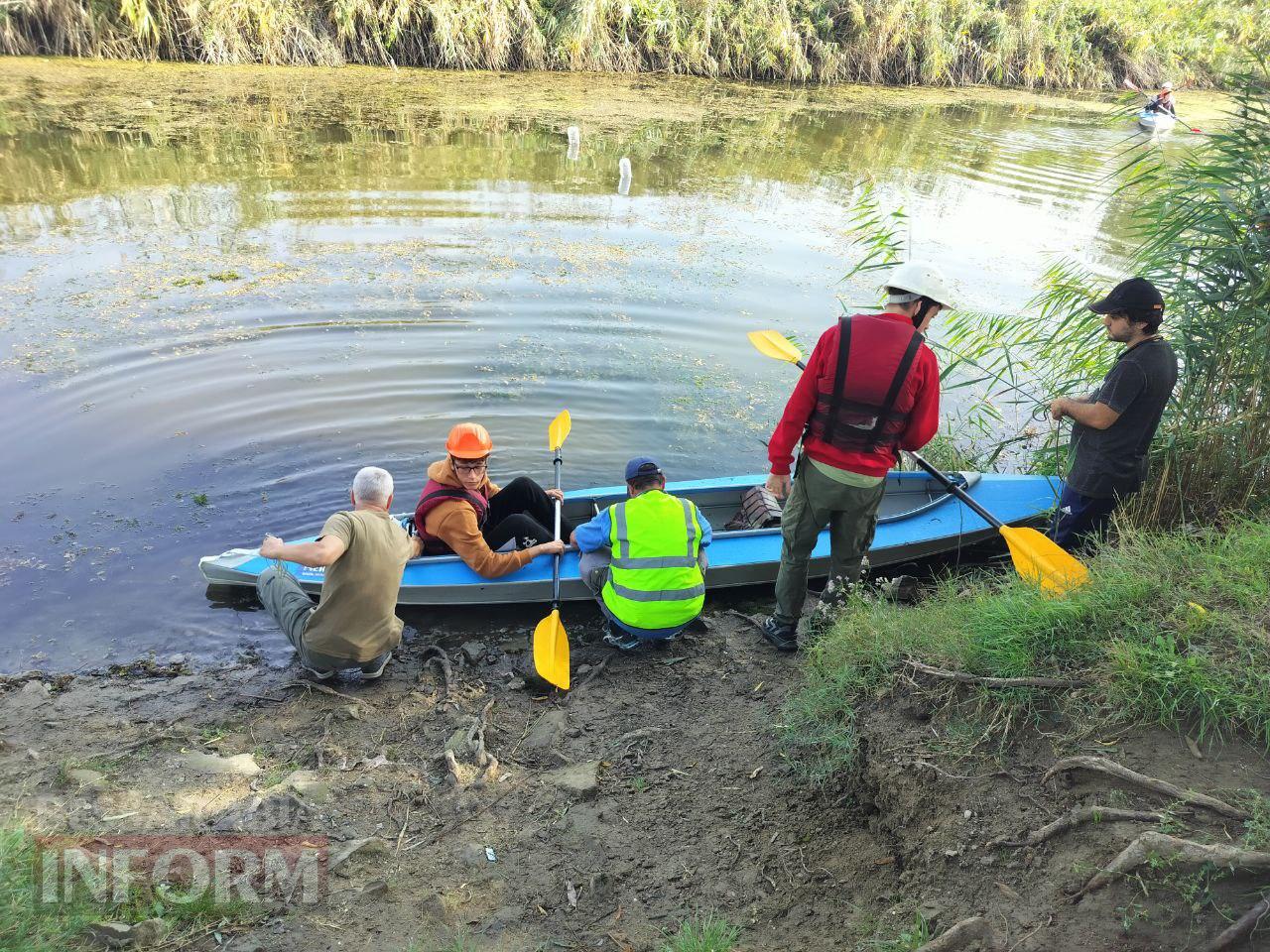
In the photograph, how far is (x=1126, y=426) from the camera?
13.6 ft

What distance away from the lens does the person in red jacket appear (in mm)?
3756

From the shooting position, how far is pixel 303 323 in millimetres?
8047

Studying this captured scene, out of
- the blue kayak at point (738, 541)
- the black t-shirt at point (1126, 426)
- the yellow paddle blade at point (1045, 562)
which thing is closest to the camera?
Answer: the yellow paddle blade at point (1045, 562)

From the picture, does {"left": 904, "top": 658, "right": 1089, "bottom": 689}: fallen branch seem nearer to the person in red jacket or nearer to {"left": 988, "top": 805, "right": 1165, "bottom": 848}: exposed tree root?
{"left": 988, "top": 805, "right": 1165, "bottom": 848}: exposed tree root

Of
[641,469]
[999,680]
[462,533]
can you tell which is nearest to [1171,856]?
[999,680]

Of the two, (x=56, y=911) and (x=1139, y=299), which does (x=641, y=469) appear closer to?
(x=1139, y=299)

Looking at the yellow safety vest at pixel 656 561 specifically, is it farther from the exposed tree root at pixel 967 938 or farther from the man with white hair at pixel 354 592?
the exposed tree root at pixel 967 938

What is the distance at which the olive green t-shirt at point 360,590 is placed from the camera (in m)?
3.96

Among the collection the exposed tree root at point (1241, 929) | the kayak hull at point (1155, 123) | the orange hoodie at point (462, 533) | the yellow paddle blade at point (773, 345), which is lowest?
the orange hoodie at point (462, 533)

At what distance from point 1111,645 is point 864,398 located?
4.71 ft

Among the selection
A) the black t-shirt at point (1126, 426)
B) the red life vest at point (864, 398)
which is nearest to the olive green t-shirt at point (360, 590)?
the red life vest at point (864, 398)

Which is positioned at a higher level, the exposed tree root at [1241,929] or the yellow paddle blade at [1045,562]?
the exposed tree root at [1241,929]

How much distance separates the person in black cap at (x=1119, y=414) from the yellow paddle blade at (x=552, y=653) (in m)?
2.65

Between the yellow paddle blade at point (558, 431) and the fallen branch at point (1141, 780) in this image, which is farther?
the yellow paddle blade at point (558, 431)
